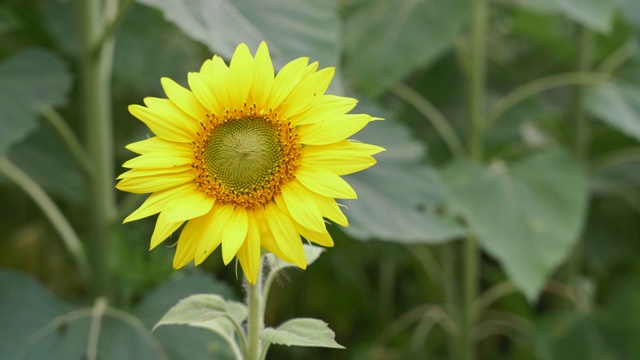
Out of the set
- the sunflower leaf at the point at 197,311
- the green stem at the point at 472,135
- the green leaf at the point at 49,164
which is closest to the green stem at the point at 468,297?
the green stem at the point at 472,135

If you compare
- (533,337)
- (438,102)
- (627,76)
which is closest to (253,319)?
(533,337)

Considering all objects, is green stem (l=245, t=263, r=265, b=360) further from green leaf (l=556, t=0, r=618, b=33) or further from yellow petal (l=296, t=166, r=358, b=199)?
green leaf (l=556, t=0, r=618, b=33)

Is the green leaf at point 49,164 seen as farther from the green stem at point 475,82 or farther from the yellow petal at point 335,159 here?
the yellow petal at point 335,159

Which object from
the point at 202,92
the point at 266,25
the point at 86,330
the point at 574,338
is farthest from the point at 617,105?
the point at 202,92

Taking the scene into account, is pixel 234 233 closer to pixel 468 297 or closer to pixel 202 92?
pixel 202 92

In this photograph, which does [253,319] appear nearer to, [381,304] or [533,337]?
[533,337]
